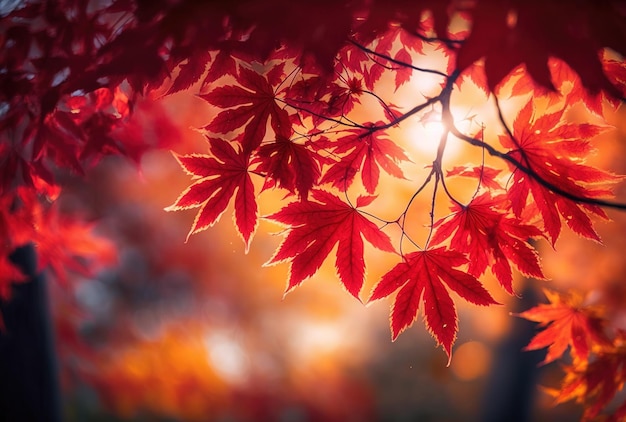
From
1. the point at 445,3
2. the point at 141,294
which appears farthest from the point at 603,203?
the point at 141,294

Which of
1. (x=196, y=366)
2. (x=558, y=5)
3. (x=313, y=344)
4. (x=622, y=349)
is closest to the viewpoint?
(x=558, y=5)

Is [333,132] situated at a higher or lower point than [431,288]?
higher

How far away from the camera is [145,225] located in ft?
19.7

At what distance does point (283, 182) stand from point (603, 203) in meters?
0.71

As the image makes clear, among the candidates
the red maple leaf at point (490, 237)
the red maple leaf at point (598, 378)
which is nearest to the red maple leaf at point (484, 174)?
the red maple leaf at point (490, 237)

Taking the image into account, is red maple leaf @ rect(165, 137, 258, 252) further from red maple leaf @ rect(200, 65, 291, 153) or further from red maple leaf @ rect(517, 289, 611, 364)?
red maple leaf @ rect(517, 289, 611, 364)

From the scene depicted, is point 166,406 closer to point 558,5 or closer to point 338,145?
point 338,145

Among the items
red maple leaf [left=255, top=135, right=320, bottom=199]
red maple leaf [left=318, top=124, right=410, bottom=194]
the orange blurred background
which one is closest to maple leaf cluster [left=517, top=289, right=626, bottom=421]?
red maple leaf [left=318, top=124, right=410, bottom=194]

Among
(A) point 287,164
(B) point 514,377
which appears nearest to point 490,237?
(A) point 287,164

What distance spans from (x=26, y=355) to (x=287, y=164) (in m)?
2.40

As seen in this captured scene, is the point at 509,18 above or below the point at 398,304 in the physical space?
above

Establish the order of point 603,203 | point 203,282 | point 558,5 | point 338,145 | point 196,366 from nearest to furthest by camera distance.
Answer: point 558,5 < point 603,203 < point 338,145 < point 196,366 < point 203,282

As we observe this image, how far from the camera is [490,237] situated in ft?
3.91

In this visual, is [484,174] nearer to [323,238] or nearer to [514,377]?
[323,238]
